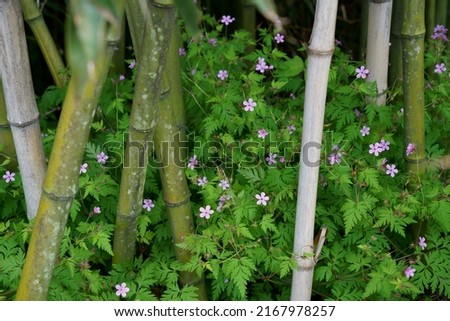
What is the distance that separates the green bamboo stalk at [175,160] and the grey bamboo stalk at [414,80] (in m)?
0.58

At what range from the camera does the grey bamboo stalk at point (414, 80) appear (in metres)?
1.82

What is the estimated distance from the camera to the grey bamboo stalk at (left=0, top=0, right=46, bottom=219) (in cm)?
161

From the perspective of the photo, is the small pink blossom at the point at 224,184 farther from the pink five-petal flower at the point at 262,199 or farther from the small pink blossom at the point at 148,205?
the small pink blossom at the point at 148,205

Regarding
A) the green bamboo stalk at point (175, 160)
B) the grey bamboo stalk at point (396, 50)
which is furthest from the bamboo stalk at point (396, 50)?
the green bamboo stalk at point (175, 160)

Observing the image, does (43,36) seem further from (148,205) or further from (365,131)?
(365,131)

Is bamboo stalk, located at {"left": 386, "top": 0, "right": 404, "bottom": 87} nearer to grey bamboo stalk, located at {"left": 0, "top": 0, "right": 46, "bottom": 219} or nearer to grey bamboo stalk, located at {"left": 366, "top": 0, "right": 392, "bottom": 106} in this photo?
grey bamboo stalk, located at {"left": 366, "top": 0, "right": 392, "bottom": 106}

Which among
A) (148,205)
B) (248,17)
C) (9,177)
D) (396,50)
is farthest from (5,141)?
(396,50)

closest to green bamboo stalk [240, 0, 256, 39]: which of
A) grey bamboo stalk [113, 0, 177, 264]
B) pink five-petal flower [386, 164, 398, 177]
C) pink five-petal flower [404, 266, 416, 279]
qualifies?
pink five-petal flower [386, 164, 398, 177]

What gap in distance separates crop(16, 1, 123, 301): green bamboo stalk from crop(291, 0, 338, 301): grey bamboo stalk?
43cm

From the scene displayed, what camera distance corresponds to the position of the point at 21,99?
5.60 feet

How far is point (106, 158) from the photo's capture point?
1.97 m
